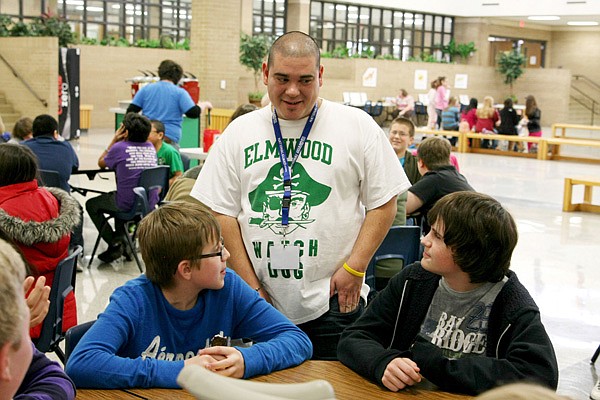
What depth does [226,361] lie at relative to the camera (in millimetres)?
2000

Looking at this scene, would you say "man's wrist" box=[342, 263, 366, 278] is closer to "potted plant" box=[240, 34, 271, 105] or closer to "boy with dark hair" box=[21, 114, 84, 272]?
"boy with dark hair" box=[21, 114, 84, 272]

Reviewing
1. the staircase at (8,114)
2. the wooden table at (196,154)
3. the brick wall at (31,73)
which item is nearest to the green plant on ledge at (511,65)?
the brick wall at (31,73)

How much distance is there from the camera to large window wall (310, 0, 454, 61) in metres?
27.8

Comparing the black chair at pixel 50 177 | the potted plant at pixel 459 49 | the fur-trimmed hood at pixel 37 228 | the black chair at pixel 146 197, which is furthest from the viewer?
the potted plant at pixel 459 49

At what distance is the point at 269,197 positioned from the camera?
274 centimetres

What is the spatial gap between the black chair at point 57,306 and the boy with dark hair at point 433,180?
2.32 metres

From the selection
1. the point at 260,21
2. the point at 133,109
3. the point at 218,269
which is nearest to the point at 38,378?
the point at 218,269

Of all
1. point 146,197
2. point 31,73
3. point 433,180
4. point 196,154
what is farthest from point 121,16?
point 433,180

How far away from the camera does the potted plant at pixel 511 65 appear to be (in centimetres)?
2955

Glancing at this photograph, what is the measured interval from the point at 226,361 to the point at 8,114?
15.7 meters

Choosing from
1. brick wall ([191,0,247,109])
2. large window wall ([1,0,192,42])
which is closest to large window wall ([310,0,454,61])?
large window wall ([1,0,192,42])

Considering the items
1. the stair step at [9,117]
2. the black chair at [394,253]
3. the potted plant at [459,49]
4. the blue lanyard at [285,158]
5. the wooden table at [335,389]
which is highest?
the potted plant at [459,49]

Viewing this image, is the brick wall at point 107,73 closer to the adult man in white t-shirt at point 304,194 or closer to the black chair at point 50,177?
the black chair at point 50,177

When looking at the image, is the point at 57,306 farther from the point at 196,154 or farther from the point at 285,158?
the point at 196,154
